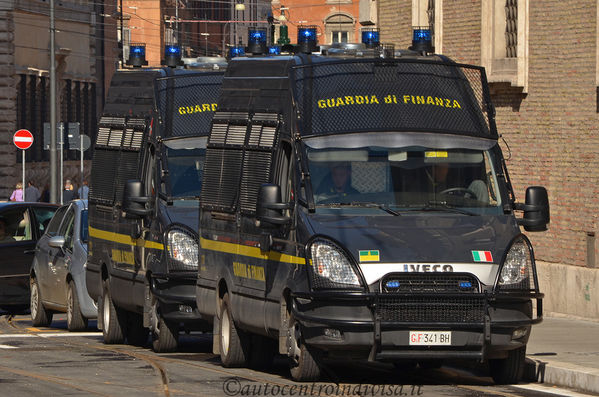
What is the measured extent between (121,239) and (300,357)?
557cm

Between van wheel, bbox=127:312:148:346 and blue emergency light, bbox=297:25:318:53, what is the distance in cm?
436

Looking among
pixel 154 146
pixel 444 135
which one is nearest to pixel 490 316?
pixel 444 135

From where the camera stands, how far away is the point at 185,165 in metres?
18.1

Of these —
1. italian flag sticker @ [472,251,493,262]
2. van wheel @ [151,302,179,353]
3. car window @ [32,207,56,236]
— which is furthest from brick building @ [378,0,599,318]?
italian flag sticker @ [472,251,493,262]

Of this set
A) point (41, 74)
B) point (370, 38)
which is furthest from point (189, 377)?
point (41, 74)

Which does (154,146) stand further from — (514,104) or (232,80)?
(514,104)

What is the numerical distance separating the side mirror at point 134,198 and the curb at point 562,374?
4.61m

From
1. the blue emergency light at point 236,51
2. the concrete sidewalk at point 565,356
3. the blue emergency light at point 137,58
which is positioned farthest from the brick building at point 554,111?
the blue emergency light at point 137,58

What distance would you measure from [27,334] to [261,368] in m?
5.83

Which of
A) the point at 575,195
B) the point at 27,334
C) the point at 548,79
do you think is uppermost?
the point at 548,79

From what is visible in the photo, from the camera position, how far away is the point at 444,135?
1452cm

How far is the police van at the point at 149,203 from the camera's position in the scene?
1712 cm

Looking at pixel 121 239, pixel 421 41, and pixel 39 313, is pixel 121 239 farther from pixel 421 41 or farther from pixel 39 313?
pixel 421 41

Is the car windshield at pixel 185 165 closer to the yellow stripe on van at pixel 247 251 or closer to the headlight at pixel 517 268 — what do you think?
the yellow stripe on van at pixel 247 251
